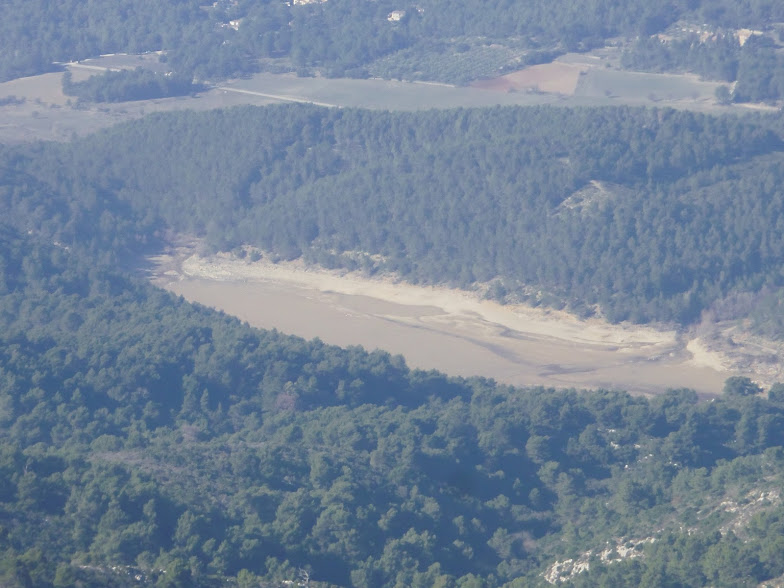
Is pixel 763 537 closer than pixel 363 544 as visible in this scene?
Yes

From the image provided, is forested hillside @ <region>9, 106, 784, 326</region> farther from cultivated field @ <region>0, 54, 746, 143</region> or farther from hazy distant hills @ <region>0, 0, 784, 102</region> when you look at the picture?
hazy distant hills @ <region>0, 0, 784, 102</region>

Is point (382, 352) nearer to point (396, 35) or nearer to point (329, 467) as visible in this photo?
point (329, 467)

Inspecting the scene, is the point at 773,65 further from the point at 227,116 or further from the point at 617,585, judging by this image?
the point at 617,585

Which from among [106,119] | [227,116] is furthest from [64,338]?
[106,119]

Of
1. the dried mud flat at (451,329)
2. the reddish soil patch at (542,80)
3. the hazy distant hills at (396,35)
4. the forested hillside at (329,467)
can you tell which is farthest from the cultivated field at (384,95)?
the forested hillside at (329,467)

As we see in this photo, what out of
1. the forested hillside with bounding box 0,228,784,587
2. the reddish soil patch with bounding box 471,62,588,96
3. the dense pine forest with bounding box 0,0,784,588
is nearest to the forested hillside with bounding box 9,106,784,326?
the dense pine forest with bounding box 0,0,784,588
